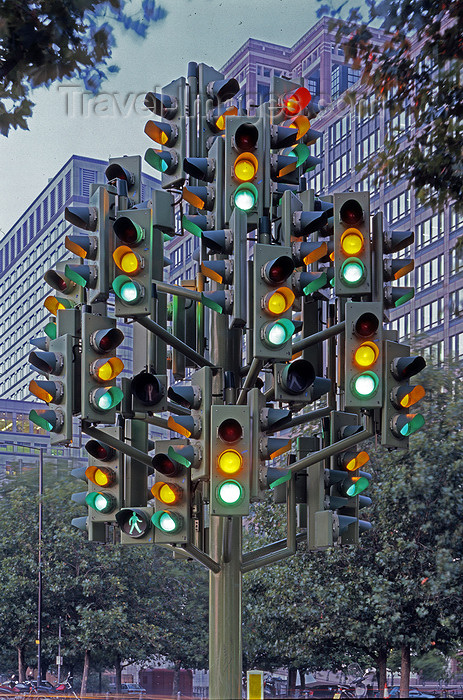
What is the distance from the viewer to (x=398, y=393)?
622cm

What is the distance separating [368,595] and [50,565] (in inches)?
501

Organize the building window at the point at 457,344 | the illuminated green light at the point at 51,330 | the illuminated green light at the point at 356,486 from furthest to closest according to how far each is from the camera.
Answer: the building window at the point at 457,344
the illuminated green light at the point at 51,330
the illuminated green light at the point at 356,486

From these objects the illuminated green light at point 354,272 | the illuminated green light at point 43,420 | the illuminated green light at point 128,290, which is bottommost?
the illuminated green light at point 43,420

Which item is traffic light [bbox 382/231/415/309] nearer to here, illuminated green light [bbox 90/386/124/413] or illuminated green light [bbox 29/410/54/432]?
illuminated green light [bbox 90/386/124/413]

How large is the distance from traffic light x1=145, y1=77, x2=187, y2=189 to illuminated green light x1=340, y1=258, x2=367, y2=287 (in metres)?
1.95

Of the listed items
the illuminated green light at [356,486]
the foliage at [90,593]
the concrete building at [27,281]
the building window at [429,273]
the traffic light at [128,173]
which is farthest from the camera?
the concrete building at [27,281]

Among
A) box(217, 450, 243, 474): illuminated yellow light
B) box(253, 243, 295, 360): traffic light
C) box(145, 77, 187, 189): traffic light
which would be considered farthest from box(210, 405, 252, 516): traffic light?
box(145, 77, 187, 189): traffic light

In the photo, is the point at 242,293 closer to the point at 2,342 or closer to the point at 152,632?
the point at 152,632

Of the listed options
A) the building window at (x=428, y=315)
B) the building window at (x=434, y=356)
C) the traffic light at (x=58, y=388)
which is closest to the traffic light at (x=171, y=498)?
the traffic light at (x=58, y=388)

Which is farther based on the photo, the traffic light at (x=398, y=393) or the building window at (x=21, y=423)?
the building window at (x=21, y=423)

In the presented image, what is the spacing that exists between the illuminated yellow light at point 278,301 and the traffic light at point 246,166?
97 cm

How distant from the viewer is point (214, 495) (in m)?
5.62

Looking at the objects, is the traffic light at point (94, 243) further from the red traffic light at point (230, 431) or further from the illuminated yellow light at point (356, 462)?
the illuminated yellow light at point (356, 462)

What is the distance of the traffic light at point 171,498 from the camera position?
6.20 meters
